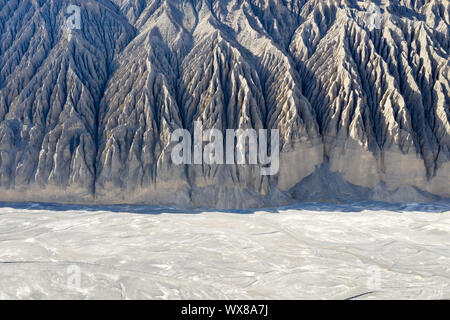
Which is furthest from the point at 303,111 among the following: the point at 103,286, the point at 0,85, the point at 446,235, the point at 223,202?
the point at 0,85

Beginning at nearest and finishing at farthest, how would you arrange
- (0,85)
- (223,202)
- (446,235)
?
(446,235) < (223,202) < (0,85)

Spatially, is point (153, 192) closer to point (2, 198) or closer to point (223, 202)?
point (223, 202)

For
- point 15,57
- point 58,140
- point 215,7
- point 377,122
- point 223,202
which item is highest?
point 215,7

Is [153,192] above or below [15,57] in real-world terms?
below

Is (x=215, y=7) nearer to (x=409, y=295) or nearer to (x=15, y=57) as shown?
(x=15, y=57)

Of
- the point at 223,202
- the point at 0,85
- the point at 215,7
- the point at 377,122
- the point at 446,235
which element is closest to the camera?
the point at 446,235

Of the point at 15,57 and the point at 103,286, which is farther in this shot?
the point at 15,57

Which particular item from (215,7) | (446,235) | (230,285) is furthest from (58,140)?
(446,235)
